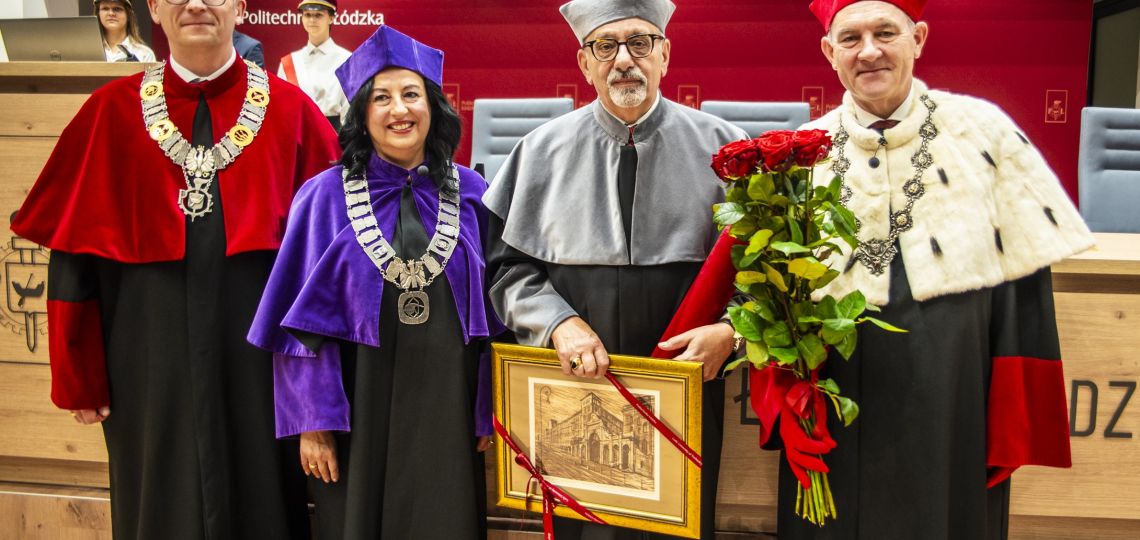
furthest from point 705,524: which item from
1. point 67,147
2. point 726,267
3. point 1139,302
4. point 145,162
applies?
point 67,147

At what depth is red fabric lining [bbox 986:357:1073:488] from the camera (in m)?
1.60

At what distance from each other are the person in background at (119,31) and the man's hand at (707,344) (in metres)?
4.68

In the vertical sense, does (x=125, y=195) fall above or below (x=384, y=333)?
above

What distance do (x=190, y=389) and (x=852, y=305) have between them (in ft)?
5.17

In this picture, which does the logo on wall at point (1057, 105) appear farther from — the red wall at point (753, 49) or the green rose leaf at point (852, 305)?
the green rose leaf at point (852, 305)

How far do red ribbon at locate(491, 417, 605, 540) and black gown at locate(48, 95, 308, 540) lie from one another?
2.18ft

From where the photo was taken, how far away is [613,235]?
1.72 meters

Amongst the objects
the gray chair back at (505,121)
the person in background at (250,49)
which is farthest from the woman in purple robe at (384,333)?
the person in background at (250,49)

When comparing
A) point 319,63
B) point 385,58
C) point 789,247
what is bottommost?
point 789,247

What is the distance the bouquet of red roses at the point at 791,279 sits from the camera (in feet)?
4.61

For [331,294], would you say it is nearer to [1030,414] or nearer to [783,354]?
[783,354]

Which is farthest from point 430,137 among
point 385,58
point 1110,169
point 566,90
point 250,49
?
point 566,90

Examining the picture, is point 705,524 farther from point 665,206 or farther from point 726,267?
point 665,206

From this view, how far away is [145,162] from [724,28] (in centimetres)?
552
